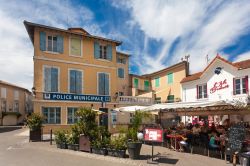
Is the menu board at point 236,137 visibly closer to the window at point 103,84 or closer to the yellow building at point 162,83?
the window at point 103,84

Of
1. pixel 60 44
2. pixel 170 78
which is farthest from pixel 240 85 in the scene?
pixel 60 44

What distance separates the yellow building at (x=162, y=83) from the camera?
97.7ft

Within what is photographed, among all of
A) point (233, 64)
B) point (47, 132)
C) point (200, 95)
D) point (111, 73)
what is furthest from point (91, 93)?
point (233, 64)

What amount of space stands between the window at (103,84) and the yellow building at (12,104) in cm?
3030

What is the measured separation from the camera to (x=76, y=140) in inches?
500

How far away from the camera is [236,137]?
8766 mm

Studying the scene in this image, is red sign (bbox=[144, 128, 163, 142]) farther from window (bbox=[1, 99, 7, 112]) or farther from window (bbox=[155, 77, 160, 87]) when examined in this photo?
window (bbox=[1, 99, 7, 112])

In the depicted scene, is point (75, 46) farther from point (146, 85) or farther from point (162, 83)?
point (146, 85)

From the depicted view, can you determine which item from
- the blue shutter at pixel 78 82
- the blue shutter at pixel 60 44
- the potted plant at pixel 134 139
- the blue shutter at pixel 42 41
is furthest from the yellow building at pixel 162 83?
the potted plant at pixel 134 139

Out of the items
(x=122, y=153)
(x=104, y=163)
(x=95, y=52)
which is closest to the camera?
(x=104, y=163)

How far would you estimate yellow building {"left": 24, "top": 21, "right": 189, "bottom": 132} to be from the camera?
21.1m

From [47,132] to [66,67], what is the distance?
559 centimetres

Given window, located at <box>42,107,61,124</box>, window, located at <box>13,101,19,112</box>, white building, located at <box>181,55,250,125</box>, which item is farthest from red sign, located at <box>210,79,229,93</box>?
window, located at <box>13,101,19,112</box>

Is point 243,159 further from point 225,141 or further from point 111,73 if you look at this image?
point 111,73
